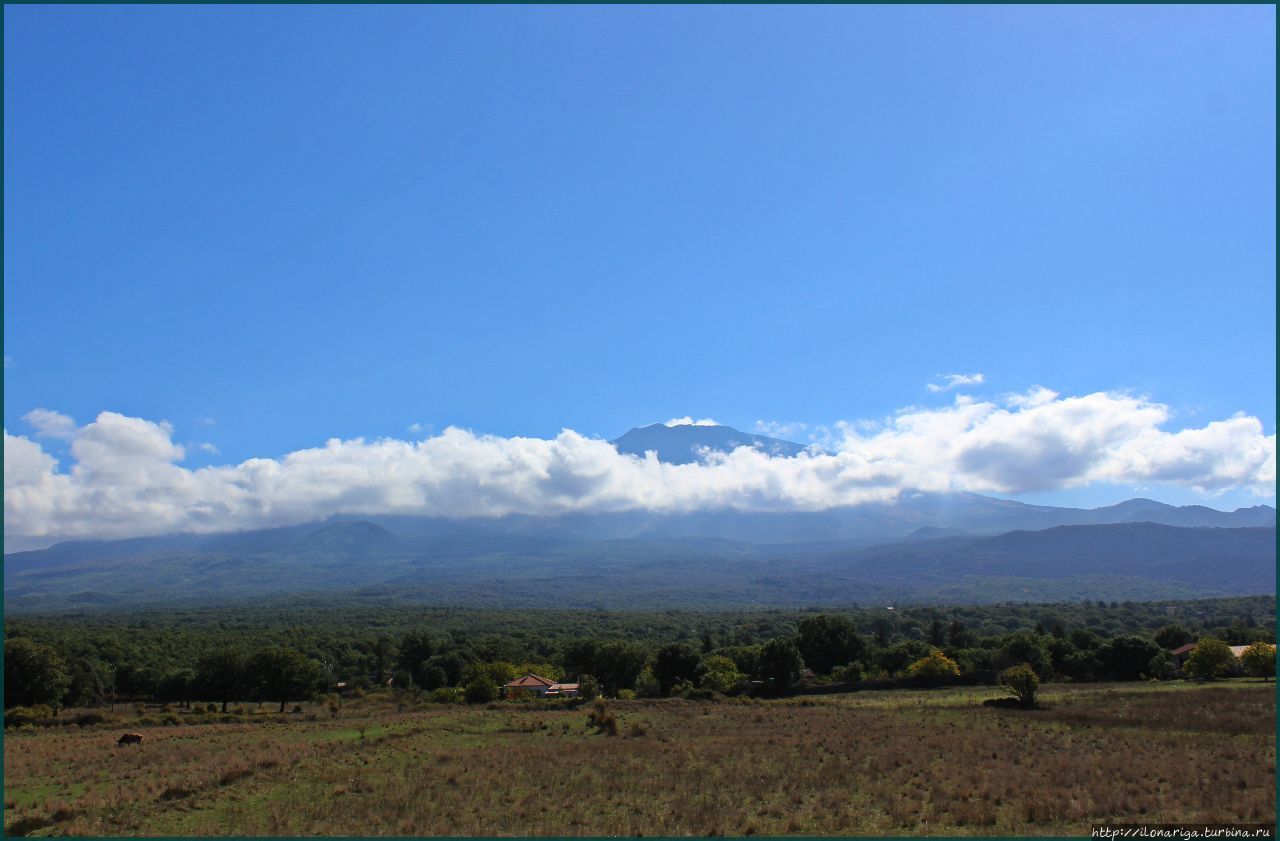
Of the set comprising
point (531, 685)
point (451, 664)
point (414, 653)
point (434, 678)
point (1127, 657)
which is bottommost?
point (414, 653)

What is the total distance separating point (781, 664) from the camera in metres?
56.4

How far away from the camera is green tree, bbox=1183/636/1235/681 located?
50.6 metres

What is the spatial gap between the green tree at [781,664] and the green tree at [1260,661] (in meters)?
29.7

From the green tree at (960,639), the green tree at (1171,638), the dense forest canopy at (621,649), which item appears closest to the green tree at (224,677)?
the dense forest canopy at (621,649)

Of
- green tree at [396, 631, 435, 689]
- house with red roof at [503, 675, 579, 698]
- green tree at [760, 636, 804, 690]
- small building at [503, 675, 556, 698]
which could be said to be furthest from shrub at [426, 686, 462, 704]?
green tree at [396, 631, 435, 689]

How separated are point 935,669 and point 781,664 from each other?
10752 mm

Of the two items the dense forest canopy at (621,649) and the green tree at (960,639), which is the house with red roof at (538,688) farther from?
the green tree at (960,639)

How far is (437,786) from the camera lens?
64.4 feet

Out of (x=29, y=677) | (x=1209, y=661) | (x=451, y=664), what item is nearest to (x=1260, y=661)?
(x=1209, y=661)

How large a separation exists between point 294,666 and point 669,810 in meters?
45.2

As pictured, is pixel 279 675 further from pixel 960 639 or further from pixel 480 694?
pixel 960 639

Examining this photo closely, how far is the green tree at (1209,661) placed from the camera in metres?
50.6

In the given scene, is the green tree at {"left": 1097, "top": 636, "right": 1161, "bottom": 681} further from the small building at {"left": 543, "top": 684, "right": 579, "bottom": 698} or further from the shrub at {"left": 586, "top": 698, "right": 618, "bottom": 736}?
the shrub at {"left": 586, "top": 698, "right": 618, "bottom": 736}

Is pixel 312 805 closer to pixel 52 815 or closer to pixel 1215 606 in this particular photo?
pixel 52 815
